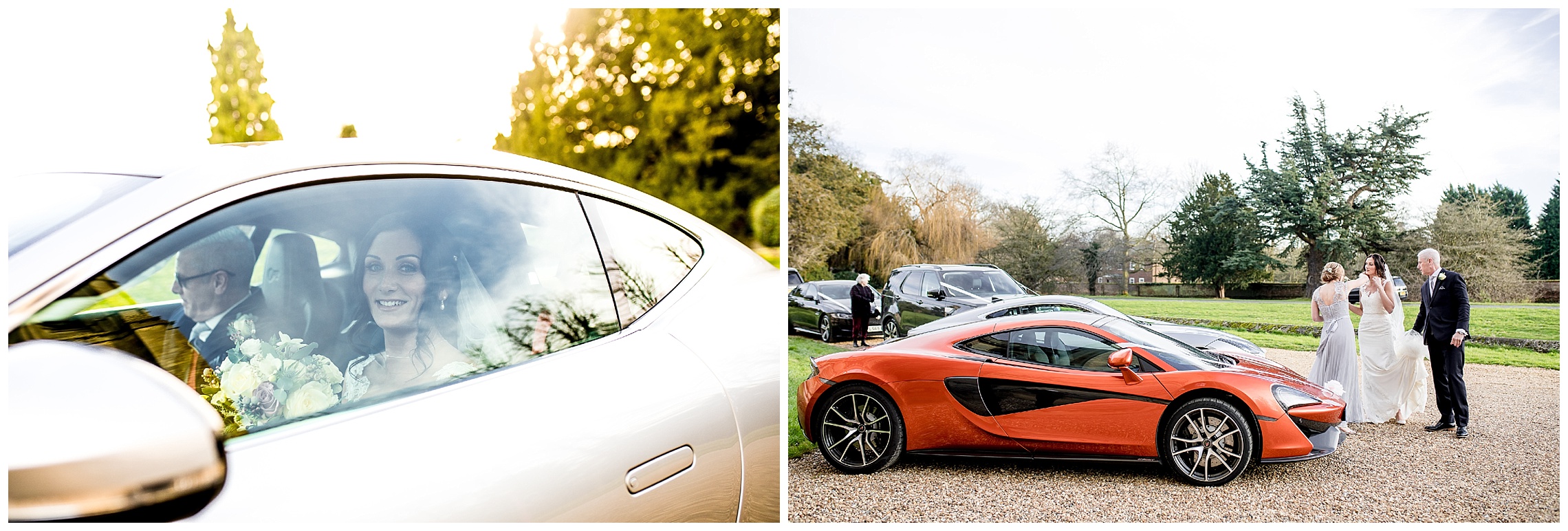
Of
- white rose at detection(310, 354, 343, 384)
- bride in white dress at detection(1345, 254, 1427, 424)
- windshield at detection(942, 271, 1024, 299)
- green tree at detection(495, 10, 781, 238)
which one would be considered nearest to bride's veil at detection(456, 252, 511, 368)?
white rose at detection(310, 354, 343, 384)

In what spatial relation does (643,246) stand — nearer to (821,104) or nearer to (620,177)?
(821,104)

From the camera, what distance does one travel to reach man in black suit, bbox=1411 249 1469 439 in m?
3.14

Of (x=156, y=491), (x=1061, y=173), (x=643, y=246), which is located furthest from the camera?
(x=1061, y=173)

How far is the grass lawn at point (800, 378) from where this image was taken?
3.22m

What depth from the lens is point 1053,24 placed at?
333cm

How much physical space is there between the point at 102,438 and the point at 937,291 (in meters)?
3.31

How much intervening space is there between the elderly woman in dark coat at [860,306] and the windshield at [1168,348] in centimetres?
108

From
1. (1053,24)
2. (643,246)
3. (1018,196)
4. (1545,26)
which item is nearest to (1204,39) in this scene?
(1053,24)

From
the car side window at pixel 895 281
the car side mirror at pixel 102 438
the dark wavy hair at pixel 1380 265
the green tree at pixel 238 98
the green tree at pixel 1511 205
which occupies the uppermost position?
the green tree at pixel 238 98

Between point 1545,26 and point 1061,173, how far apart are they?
6.55 feet

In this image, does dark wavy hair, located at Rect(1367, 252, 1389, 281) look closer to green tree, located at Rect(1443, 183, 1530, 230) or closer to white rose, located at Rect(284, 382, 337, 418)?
green tree, located at Rect(1443, 183, 1530, 230)

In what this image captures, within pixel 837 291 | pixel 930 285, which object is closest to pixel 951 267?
pixel 930 285

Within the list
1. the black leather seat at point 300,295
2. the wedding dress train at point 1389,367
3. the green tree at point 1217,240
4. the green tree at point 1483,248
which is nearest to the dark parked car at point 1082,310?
the green tree at point 1217,240

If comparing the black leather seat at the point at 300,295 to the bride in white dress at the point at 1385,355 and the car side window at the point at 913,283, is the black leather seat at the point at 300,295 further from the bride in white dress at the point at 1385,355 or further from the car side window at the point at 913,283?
the bride in white dress at the point at 1385,355
